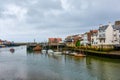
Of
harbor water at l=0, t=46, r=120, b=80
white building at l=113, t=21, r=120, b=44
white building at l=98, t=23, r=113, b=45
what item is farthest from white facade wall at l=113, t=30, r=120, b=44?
harbor water at l=0, t=46, r=120, b=80

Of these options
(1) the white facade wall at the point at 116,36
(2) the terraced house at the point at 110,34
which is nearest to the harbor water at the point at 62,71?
(1) the white facade wall at the point at 116,36

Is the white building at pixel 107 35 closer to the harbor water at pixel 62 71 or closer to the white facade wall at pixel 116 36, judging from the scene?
the white facade wall at pixel 116 36

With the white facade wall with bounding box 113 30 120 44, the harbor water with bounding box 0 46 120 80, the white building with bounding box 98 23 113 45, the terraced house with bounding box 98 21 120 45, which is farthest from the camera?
the white building with bounding box 98 23 113 45

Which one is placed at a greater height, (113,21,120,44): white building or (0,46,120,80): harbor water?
(113,21,120,44): white building

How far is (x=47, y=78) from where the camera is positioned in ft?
139

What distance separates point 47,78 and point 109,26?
67.9m

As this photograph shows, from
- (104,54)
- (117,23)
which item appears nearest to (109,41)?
(117,23)

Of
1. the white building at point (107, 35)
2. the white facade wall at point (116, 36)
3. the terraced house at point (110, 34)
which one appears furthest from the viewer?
the white building at point (107, 35)

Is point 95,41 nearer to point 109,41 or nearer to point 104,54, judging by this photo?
point 109,41

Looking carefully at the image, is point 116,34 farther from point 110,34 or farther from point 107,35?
point 107,35

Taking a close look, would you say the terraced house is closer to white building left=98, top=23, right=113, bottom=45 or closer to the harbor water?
white building left=98, top=23, right=113, bottom=45

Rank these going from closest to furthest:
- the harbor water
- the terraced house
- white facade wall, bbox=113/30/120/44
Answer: the harbor water < white facade wall, bbox=113/30/120/44 < the terraced house

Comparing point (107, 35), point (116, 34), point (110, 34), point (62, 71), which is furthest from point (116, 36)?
point (62, 71)

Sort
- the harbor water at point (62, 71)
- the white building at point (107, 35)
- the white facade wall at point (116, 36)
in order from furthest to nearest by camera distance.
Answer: the white building at point (107, 35) < the white facade wall at point (116, 36) < the harbor water at point (62, 71)
